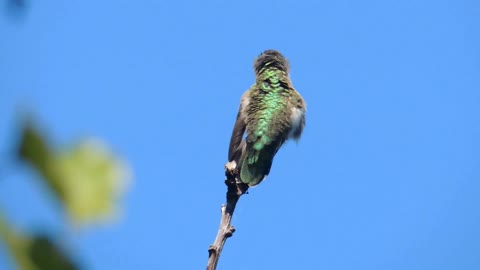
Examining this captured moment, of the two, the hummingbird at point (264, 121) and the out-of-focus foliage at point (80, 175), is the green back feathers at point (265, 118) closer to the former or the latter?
the hummingbird at point (264, 121)

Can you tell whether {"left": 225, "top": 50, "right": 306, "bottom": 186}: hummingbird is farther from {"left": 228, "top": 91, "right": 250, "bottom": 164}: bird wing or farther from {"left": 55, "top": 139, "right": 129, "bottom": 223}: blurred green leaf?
{"left": 55, "top": 139, "right": 129, "bottom": 223}: blurred green leaf

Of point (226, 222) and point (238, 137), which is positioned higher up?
point (238, 137)

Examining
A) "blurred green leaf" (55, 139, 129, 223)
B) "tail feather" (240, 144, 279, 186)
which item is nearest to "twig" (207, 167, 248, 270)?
"tail feather" (240, 144, 279, 186)

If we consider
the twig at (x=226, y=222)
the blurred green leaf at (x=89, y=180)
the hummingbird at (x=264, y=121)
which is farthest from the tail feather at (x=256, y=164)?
the blurred green leaf at (x=89, y=180)

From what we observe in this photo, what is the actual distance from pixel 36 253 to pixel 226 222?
4.94m

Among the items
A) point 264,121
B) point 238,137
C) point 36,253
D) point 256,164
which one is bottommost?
point 36,253

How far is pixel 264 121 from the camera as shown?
26.7 ft

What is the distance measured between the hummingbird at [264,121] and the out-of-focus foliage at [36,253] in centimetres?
675

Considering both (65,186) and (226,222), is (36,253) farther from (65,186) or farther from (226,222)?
(226,222)

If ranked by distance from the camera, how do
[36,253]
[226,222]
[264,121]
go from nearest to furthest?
[36,253]
[226,222]
[264,121]

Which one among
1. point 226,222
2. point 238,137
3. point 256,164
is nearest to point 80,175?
point 226,222

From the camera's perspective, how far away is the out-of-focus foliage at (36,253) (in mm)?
628

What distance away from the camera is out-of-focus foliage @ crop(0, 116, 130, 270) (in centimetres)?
63

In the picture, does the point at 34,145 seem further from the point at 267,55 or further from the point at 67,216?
the point at 267,55
